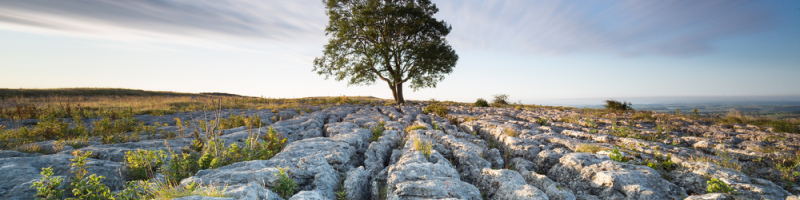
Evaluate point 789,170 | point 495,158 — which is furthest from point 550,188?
point 789,170

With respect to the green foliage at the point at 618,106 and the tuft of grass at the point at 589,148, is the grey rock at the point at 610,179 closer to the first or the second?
the tuft of grass at the point at 589,148

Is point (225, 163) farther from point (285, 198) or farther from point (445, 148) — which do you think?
point (445, 148)

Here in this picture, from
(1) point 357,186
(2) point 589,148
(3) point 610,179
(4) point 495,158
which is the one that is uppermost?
(2) point 589,148

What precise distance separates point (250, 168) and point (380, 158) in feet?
9.31

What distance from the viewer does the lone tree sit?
24484mm

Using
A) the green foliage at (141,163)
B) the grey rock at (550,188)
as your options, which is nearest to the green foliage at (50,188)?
the green foliage at (141,163)

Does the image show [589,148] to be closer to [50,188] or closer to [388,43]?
[50,188]

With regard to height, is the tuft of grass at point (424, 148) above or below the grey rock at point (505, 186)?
above

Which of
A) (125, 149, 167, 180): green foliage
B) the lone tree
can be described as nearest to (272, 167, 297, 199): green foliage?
(125, 149, 167, 180): green foliage

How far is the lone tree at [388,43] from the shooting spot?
24484mm

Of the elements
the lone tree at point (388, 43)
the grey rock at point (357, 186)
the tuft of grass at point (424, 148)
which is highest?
the lone tree at point (388, 43)

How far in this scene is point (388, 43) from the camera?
25203mm

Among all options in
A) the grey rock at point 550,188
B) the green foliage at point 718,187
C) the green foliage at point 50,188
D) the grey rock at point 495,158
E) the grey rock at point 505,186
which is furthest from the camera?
the grey rock at point 495,158

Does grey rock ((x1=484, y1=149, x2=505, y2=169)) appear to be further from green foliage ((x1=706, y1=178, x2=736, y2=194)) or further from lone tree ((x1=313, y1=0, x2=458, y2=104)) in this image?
lone tree ((x1=313, y1=0, x2=458, y2=104))
